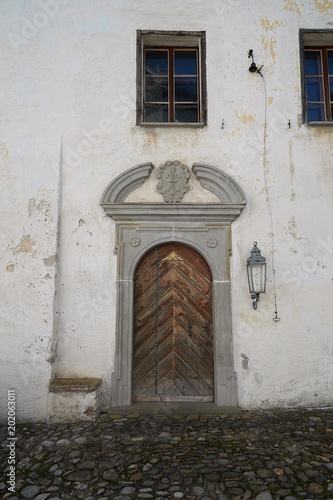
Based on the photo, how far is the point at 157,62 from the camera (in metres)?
5.05

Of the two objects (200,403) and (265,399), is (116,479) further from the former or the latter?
(265,399)

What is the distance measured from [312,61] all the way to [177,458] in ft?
18.5

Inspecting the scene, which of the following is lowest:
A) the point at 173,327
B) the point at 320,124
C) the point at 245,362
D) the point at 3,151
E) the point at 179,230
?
the point at 245,362

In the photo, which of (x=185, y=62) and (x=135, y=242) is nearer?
(x=135, y=242)

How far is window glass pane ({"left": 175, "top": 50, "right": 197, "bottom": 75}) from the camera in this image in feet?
16.5

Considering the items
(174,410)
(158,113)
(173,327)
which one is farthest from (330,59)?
(174,410)

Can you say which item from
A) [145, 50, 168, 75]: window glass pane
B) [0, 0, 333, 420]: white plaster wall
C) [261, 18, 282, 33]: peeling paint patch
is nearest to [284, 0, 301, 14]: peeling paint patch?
[0, 0, 333, 420]: white plaster wall

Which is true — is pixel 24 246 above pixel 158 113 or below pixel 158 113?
below

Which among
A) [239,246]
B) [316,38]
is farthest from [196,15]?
[239,246]

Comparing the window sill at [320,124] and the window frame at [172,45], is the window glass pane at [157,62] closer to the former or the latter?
the window frame at [172,45]

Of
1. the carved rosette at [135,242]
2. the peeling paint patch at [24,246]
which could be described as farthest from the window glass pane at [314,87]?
the peeling paint patch at [24,246]

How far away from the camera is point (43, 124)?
14.9 feet

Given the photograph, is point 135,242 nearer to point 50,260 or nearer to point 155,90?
point 50,260

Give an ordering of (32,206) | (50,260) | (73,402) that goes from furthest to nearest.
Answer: (32,206) → (50,260) → (73,402)
